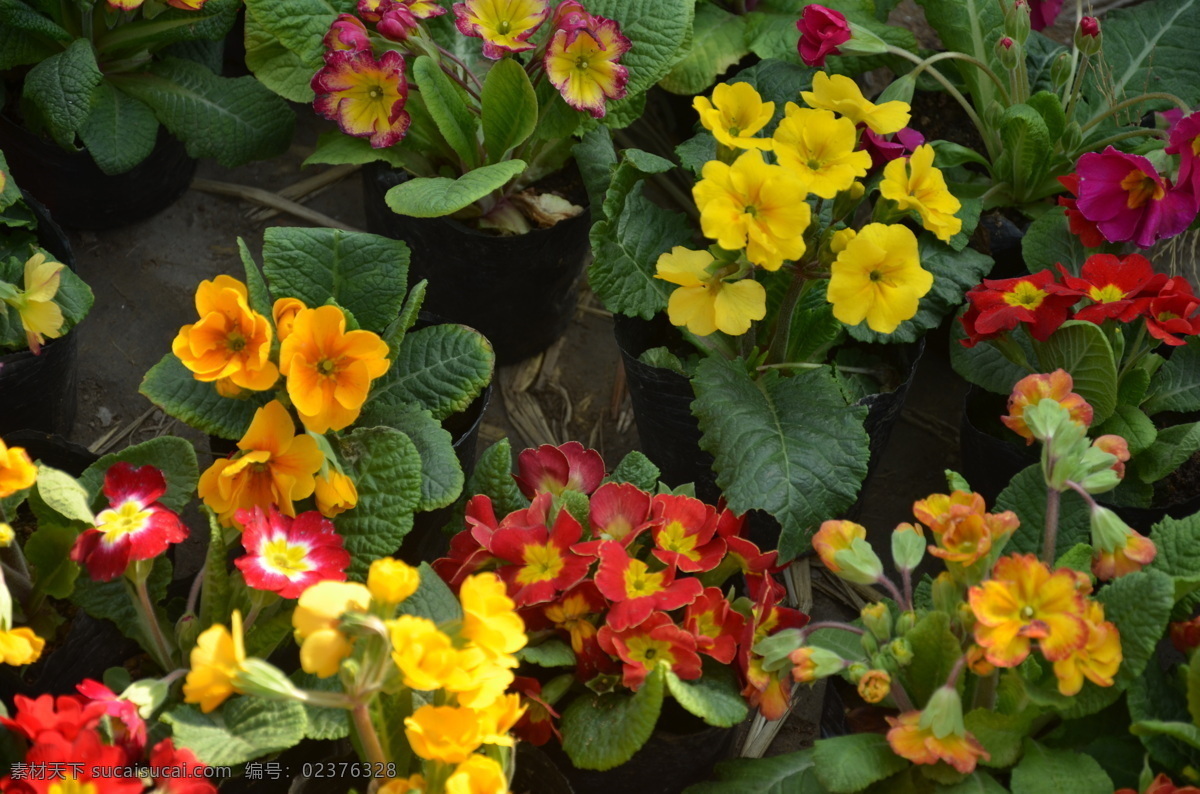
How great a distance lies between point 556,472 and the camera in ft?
5.11

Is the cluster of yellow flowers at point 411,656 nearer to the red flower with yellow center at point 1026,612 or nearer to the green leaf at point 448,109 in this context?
the red flower with yellow center at point 1026,612

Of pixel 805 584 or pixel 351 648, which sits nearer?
pixel 351 648

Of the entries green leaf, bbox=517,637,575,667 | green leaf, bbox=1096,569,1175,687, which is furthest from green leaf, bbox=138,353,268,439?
green leaf, bbox=1096,569,1175,687

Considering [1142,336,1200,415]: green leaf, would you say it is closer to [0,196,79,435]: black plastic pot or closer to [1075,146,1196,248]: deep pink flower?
[1075,146,1196,248]: deep pink flower

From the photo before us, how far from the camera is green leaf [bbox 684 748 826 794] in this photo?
1.38 metres

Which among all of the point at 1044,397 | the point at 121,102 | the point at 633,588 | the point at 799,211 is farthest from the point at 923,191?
the point at 121,102

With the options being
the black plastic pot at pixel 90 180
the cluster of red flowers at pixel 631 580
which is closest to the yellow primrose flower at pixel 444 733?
the cluster of red flowers at pixel 631 580

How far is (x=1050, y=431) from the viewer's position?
1.25 metres

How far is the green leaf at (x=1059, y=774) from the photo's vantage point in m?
1.23

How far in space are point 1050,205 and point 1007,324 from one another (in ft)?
1.64

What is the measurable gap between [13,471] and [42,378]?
68cm

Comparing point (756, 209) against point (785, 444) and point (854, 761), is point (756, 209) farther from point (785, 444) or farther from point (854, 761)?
point (854, 761)

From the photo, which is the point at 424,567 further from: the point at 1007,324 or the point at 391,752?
the point at 1007,324

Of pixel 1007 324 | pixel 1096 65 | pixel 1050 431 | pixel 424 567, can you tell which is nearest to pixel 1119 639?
pixel 1050 431
